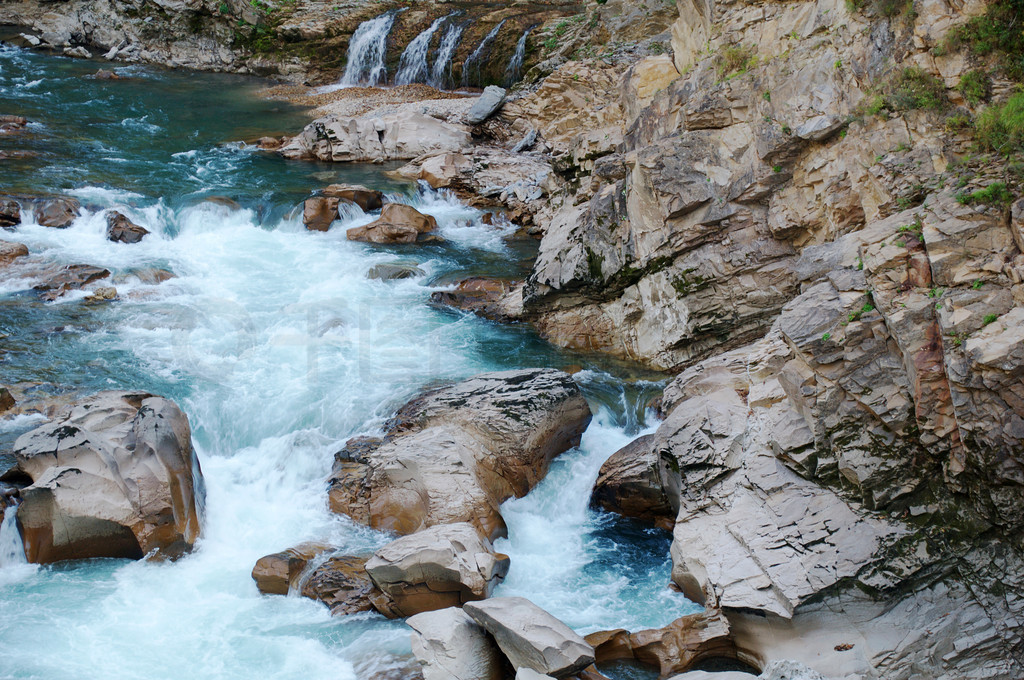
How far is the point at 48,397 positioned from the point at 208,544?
336cm

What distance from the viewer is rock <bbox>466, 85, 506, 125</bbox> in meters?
20.6

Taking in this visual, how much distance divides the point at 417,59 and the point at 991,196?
22.0 meters

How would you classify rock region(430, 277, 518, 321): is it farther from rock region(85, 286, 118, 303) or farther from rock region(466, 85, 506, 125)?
rock region(466, 85, 506, 125)

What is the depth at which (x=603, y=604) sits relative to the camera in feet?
24.3

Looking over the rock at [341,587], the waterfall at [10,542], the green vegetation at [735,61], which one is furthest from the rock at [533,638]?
the green vegetation at [735,61]

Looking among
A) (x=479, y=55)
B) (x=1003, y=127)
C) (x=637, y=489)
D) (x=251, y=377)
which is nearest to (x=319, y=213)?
(x=251, y=377)

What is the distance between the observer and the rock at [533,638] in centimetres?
595

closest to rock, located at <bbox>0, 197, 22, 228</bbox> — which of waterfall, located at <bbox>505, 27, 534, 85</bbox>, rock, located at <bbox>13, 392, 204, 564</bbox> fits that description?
rock, located at <bbox>13, 392, 204, 564</bbox>

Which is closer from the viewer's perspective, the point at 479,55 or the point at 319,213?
the point at 319,213

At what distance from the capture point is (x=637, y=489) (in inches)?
341

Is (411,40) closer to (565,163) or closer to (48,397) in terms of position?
(565,163)

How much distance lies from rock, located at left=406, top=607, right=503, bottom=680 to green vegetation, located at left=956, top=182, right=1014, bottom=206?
559 centimetres

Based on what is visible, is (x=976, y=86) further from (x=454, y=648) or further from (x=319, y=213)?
(x=319, y=213)

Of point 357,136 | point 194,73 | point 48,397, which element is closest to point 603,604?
point 48,397
